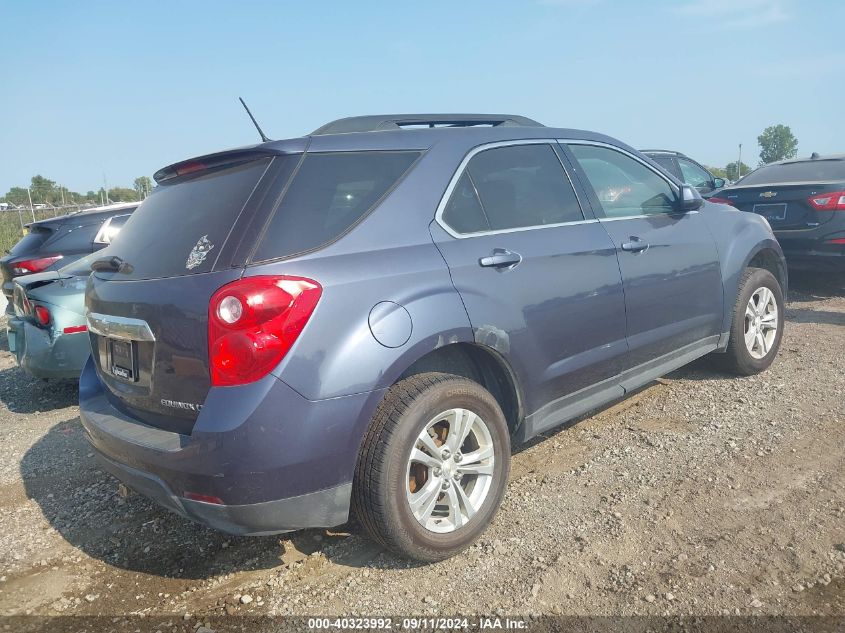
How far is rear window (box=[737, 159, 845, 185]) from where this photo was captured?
7.34 meters

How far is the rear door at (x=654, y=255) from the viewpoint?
3730mm

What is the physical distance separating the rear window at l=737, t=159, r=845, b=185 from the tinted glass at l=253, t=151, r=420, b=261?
639 cm

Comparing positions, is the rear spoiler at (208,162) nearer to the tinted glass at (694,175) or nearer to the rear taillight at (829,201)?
the rear taillight at (829,201)

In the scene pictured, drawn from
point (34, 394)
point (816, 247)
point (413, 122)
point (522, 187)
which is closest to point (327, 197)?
point (413, 122)

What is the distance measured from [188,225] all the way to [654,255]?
2613mm

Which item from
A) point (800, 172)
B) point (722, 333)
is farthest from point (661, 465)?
point (800, 172)

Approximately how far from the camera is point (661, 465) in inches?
140

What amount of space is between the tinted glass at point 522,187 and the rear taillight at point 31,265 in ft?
20.2

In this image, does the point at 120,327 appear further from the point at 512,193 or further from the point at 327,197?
the point at 512,193

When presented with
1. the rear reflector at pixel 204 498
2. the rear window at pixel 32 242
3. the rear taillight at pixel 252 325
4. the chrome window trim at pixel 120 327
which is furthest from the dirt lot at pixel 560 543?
the rear window at pixel 32 242

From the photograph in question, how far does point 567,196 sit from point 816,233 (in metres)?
4.78

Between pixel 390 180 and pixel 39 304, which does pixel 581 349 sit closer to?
pixel 390 180

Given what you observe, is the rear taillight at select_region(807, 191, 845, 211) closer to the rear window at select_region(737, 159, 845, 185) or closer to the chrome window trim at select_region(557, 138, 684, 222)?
the rear window at select_region(737, 159, 845, 185)

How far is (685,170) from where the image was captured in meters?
10.7
